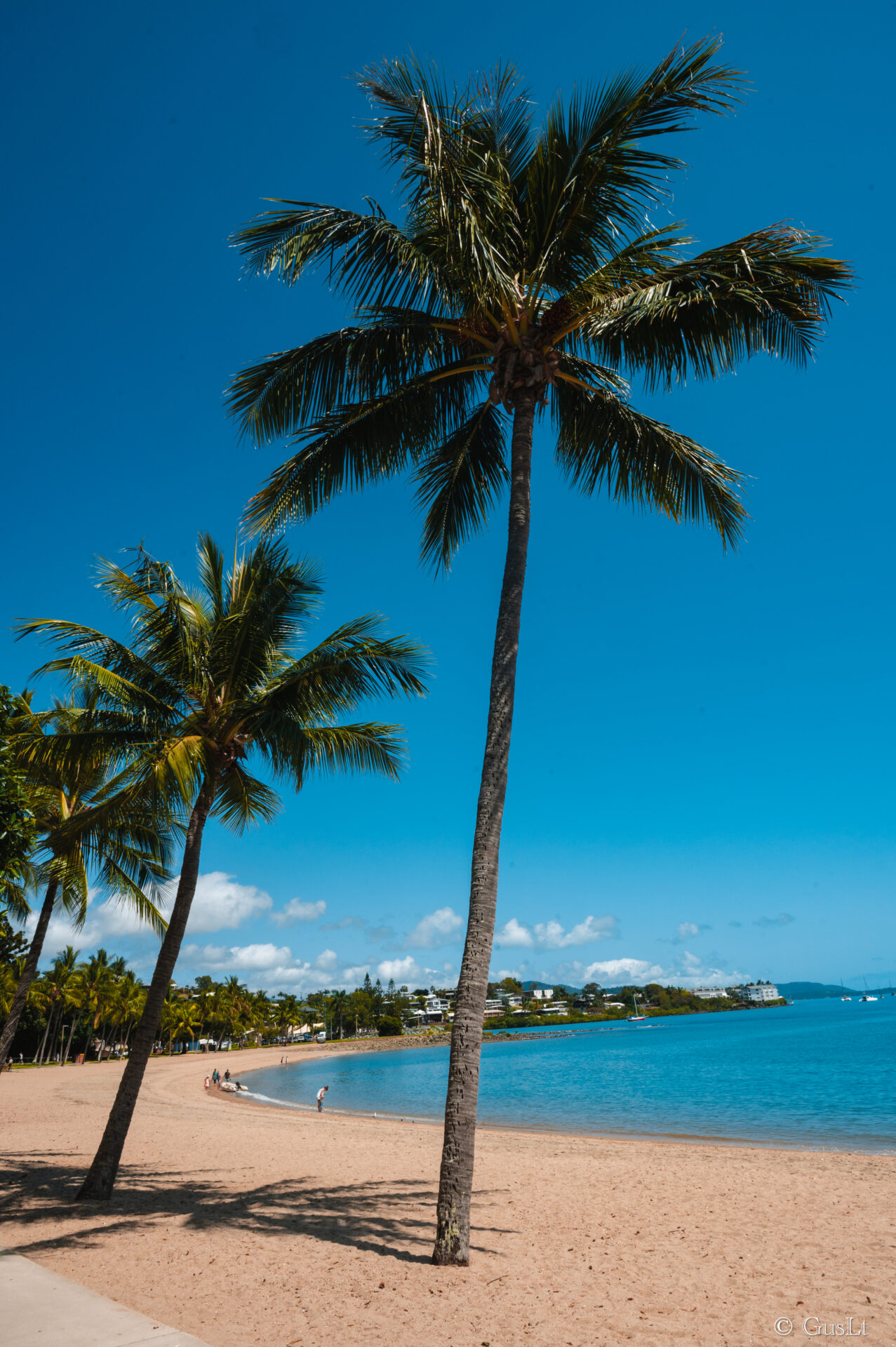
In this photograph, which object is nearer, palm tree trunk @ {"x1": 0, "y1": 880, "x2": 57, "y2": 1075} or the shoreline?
palm tree trunk @ {"x1": 0, "y1": 880, "x2": 57, "y2": 1075}

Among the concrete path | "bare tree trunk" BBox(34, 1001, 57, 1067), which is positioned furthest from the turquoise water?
the concrete path

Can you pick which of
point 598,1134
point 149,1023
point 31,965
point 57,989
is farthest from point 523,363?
point 57,989

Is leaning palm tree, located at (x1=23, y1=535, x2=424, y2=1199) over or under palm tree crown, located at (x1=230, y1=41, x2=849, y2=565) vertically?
under

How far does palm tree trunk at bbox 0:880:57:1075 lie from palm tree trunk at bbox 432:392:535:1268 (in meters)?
10.4

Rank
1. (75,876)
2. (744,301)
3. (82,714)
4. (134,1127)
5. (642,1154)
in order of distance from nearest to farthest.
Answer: (744,301)
(82,714)
(75,876)
(642,1154)
(134,1127)

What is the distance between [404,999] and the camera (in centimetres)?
17538

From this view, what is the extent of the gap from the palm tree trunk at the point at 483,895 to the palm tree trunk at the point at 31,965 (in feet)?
34.2

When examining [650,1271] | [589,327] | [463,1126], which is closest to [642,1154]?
[650,1271]

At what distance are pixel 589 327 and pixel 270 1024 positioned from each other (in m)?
122

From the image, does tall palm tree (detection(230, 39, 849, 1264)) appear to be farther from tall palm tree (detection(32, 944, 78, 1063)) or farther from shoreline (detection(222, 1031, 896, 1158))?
tall palm tree (detection(32, 944, 78, 1063))

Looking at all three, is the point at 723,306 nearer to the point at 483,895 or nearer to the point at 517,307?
the point at 517,307

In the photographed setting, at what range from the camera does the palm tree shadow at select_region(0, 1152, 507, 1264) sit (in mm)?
6844

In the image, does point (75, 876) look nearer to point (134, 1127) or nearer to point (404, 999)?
point (134, 1127)

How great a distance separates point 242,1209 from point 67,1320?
456 cm
